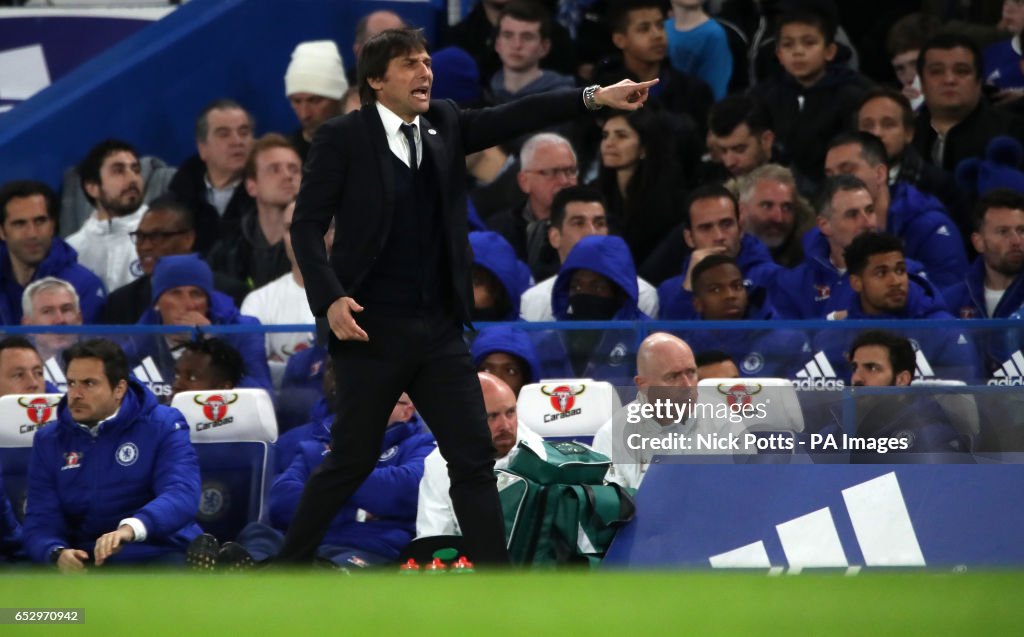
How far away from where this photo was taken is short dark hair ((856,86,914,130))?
1105cm

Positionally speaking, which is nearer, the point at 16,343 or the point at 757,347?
the point at 757,347

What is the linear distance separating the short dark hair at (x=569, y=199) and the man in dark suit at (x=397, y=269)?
3.76 meters

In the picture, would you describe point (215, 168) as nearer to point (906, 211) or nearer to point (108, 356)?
point (108, 356)

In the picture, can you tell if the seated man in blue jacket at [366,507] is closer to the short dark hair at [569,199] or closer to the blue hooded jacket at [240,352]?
the blue hooded jacket at [240,352]

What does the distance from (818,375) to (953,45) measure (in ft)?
10.5

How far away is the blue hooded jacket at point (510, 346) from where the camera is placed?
9.17 m

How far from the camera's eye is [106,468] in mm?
8820

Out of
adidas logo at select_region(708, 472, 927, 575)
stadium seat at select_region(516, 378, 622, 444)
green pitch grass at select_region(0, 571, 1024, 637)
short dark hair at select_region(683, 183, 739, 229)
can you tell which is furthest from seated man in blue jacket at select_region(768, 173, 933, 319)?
green pitch grass at select_region(0, 571, 1024, 637)

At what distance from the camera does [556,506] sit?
799cm

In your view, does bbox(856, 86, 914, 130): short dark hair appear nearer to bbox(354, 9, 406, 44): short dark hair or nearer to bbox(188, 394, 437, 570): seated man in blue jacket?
bbox(354, 9, 406, 44): short dark hair

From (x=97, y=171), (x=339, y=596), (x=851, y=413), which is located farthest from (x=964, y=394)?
(x=97, y=171)

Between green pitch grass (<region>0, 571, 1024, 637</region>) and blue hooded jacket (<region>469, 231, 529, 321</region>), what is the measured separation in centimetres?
482

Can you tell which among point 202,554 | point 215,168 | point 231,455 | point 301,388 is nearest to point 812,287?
point 301,388

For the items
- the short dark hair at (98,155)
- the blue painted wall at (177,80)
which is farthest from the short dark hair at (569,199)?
the blue painted wall at (177,80)
